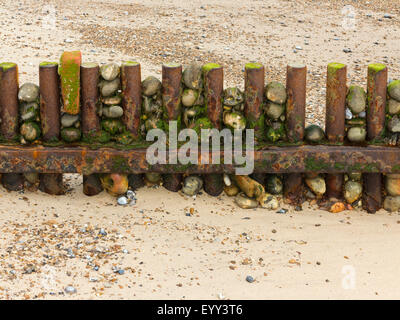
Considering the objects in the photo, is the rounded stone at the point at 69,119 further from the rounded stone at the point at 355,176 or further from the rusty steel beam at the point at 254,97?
the rounded stone at the point at 355,176

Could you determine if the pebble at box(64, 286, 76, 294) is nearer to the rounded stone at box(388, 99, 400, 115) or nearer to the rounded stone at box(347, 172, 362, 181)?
the rounded stone at box(347, 172, 362, 181)

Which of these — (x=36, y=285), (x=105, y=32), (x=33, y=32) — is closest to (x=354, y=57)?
(x=105, y=32)

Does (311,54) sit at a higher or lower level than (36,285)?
higher

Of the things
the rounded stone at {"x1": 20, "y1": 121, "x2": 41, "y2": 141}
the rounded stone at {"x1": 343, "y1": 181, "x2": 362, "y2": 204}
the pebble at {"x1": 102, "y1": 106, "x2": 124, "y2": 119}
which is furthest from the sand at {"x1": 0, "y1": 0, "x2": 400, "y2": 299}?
the pebble at {"x1": 102, "y1": 106, "x2": 124, "y2": 119}

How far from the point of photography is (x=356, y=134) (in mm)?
6746

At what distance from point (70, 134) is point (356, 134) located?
2.56 meters

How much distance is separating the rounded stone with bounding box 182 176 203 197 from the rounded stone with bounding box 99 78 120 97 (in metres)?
1.08

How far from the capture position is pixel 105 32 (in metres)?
11.8

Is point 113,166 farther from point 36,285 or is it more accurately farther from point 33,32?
point 33,32

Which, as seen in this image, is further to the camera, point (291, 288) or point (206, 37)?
point (206, 37)

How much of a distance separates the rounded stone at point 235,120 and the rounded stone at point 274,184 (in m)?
0.61

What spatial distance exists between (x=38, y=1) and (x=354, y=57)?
18.6ft

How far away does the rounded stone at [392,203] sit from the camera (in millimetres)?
6941

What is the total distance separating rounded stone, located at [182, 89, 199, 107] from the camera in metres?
6.67
